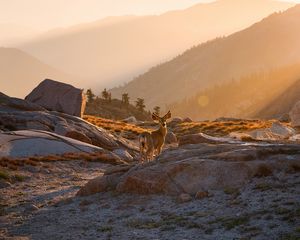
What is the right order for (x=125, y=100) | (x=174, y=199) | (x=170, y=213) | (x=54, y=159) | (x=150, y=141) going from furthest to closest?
(x=125, y=100), (x=54, y=159), (x=150, y=141), (x=174, y=199), (x=170, y=213)

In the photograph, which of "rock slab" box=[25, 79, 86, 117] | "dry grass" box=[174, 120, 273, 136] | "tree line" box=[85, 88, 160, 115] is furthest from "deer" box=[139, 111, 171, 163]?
"tree line" box=[85, 88, 160, 115]

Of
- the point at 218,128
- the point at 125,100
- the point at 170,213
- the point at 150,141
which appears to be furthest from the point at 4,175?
the point at 125,100

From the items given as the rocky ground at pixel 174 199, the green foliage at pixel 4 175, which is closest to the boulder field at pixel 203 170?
the rocky ground at pixel 174 199

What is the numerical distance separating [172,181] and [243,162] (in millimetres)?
3080

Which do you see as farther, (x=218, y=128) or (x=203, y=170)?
(x=218, y=128)

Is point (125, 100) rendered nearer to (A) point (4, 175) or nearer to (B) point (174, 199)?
(A) point (4, 175)

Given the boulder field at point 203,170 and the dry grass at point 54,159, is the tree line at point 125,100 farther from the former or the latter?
the boulder field at point 203,170

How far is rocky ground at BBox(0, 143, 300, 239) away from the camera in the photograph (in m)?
15.1

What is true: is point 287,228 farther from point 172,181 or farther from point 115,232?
point 172,181

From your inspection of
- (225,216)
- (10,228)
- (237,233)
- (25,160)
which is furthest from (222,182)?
(25,160)

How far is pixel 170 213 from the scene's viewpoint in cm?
1803

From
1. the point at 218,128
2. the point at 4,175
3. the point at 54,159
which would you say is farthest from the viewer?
the point at 218,128

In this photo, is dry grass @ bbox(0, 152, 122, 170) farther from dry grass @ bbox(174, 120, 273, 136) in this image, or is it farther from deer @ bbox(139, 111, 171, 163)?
dry grass @ bbox(174, 120, 273, 136)

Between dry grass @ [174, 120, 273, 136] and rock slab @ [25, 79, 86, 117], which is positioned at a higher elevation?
rock slab @ [25, 79, 86, 117]
